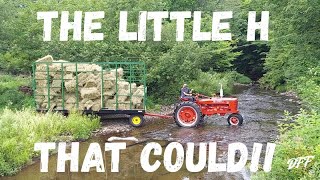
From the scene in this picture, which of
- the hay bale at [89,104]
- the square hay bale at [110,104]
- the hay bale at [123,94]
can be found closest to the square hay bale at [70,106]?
the hay bale at [89,104]

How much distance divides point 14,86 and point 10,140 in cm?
820

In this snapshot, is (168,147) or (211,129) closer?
(168,147)

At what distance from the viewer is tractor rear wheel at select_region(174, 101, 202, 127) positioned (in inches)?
544

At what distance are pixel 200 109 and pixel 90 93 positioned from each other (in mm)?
3610

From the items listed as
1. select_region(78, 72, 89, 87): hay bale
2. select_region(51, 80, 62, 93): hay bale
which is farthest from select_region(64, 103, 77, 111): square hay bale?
select_region(78, 72, 89, 87): hay bale

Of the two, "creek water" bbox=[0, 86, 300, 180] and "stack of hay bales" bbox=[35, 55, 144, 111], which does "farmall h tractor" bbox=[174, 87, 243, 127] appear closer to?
"creek water" bbox=[0, 86, 300, 180]

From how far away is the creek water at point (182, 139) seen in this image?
9117mm

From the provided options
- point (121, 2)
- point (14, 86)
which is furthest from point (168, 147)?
point (121, 2)

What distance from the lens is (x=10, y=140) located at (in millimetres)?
9680

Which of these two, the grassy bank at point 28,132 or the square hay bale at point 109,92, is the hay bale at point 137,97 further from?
the grassy bank at point 28,132

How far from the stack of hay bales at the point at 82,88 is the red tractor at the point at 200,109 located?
1394mm

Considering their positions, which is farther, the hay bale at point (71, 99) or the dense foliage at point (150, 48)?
the hay bale at point (71, 99)

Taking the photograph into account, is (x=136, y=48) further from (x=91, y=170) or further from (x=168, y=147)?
(x=91, y=170)

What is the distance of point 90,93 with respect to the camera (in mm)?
13836
